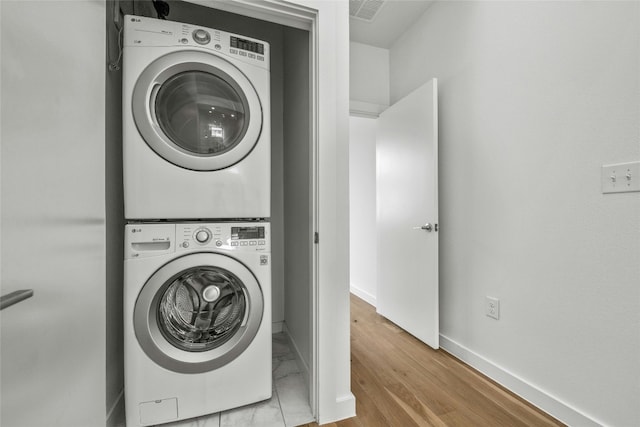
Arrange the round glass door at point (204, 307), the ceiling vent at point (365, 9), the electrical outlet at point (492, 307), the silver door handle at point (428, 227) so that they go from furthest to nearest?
the ceiling vent at point (365, 9)
the silver door handle at point (428, 227)
the electrical outlet at point (492, 307)
the round glass door at point (204, 307)

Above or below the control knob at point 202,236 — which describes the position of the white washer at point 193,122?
above

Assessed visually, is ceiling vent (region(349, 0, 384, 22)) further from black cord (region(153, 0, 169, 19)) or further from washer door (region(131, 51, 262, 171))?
washer door (region(131, 51, 262, 171))

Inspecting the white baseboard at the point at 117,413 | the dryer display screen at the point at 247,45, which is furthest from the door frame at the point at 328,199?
the white baseboard at the point at 117,413

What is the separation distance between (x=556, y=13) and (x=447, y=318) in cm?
190

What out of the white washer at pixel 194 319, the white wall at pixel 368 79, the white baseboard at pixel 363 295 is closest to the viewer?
the white washer at pixel 194 319

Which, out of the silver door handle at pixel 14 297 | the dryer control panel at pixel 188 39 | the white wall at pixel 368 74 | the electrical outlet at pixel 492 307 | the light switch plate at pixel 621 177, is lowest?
the electrical outlet at pixel 492 307

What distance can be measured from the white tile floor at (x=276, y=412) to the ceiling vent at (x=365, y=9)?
2.68 meters

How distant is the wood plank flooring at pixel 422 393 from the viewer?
4.24 feet

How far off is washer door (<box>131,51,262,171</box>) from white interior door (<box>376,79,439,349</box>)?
128 cm

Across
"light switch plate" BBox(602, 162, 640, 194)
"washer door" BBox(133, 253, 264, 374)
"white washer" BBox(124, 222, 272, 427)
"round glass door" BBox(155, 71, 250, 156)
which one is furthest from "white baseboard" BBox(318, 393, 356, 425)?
"light switch plate" BBox(602, 162, 640, 194)

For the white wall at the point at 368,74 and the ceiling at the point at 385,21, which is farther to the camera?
the white wall at the point at 368,74

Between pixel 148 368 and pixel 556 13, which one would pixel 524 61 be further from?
pixel 148 368

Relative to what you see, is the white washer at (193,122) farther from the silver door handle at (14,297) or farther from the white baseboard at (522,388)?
the white baseboard at (522,388)

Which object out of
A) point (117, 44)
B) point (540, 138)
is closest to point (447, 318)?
point (540, 138)
